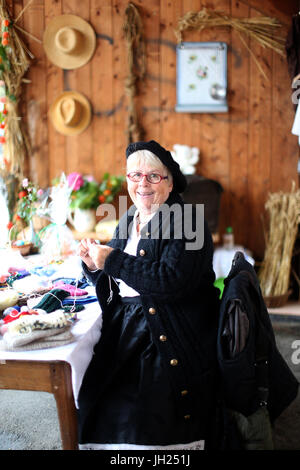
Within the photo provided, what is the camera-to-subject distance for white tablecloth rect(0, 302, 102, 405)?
1380mm

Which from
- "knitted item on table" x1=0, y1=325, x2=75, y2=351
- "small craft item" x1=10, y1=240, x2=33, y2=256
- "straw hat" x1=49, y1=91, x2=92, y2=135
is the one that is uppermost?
"straw hat" x1=49, y1=91, x2=92, y2=135

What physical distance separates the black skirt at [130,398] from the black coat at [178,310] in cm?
3

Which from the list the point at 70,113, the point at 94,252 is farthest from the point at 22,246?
the point at 70,113

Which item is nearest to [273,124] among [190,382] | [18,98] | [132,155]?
[18,98]

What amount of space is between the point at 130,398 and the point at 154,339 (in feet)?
0.72

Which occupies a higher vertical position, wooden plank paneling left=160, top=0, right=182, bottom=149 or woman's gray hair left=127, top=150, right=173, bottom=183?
wooden plank paneling left=160, top=0, right=182, bottom=149

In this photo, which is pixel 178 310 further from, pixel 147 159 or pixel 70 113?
pixel 70 113

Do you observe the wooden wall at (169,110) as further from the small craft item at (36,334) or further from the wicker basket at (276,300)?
the small craft item at (36,334)

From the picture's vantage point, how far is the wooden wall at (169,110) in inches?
153

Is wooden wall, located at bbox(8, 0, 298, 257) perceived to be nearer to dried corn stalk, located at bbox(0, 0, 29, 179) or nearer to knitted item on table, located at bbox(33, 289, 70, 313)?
dried corn stalk, located at bbox(0, 0, 29, 179)

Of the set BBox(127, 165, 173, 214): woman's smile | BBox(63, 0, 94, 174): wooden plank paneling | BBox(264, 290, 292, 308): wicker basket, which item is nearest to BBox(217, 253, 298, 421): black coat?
BBox(127, 165, 173, 214): woman's smile

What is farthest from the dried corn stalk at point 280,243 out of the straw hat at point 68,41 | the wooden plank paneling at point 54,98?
the straw hat at point 68,41

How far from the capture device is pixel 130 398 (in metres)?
1.59

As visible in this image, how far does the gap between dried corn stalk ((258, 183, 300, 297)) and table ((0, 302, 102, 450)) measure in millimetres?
2606
